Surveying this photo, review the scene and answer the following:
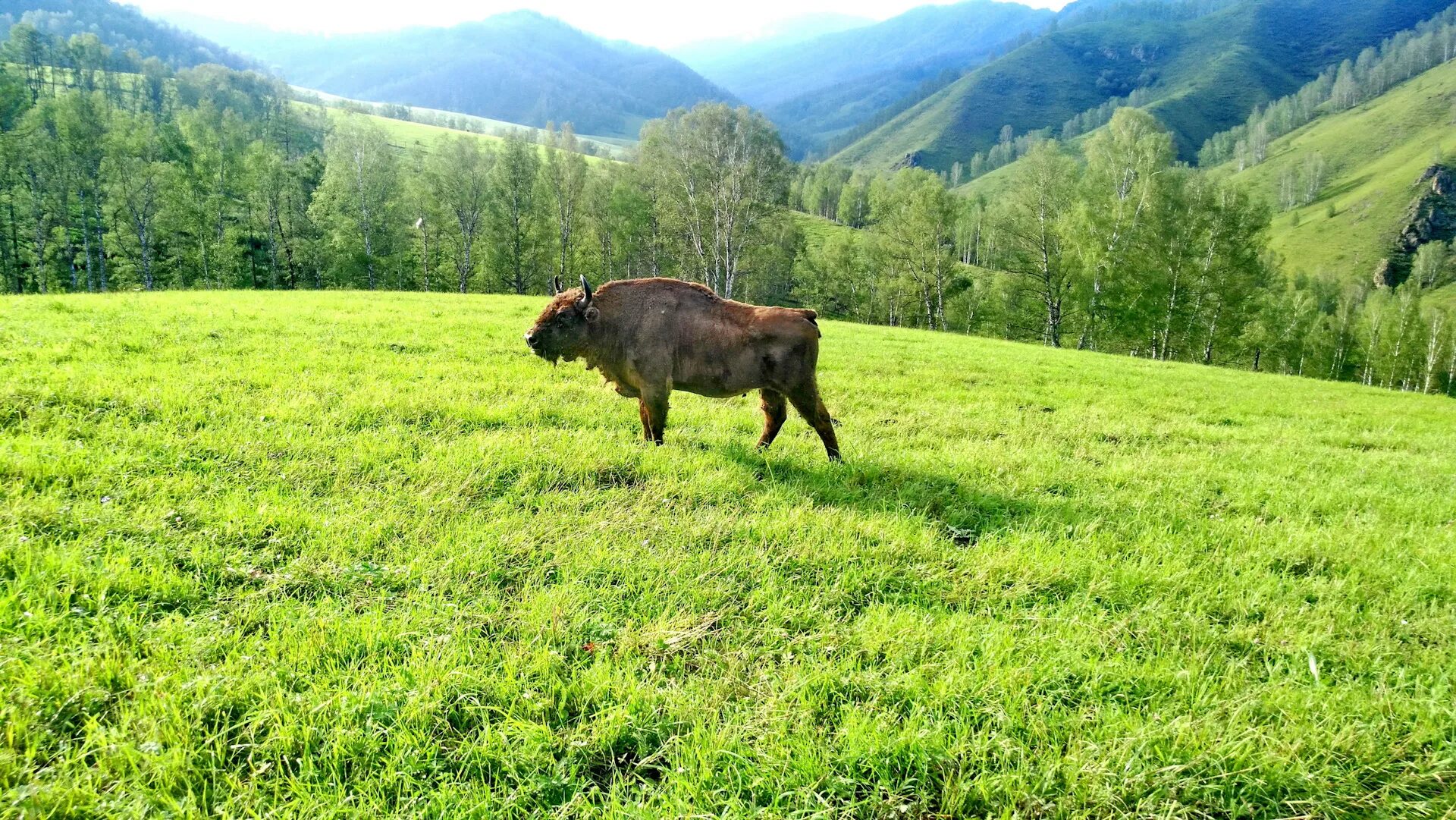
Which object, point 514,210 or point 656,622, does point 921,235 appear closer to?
point 514,210

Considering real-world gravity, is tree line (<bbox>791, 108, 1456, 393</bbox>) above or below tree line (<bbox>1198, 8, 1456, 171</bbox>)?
below

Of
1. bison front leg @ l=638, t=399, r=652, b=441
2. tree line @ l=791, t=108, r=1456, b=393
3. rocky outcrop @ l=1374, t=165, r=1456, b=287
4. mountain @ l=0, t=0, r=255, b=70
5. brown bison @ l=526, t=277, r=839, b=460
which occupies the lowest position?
bison front leg @ l=638, t=399, r=652, b=441

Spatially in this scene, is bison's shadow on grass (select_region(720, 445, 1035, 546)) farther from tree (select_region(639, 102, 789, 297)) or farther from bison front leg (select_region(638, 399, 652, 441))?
tree (select_region(639, 102, 789, 297))

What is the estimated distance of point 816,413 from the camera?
7.58 meters

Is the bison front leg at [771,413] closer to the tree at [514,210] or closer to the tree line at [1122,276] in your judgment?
the tree line at [1122,276]

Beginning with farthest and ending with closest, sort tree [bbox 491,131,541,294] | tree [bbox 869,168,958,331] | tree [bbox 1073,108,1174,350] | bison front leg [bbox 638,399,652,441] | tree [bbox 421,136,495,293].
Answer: tree [bbox 491,131,541,294] → tree [bbox 421,136,495,293] → tree [bbox 869,168,958,331] → tree [bbox 1073,108,1174,350] → bison front leg [bbox 638,399,652,441]

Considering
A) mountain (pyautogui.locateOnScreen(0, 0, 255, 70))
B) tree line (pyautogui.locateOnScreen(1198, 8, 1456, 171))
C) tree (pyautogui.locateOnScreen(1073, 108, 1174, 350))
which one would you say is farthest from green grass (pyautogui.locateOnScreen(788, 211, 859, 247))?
mountain (pyautogui.locateOnScreen(0, 0, 255, 70))

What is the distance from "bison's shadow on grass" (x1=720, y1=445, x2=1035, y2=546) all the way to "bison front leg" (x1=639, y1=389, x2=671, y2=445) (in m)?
0.86

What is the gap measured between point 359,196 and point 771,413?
64312 mm

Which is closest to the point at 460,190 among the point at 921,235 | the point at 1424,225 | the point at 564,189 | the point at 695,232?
the point at 564,189

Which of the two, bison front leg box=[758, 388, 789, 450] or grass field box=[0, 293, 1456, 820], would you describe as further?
bison front leg box=[758, 388, 789, 450]

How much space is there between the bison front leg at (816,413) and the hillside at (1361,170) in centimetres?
13792

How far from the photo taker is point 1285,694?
3498 millimetres

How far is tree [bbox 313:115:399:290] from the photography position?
186 feet
